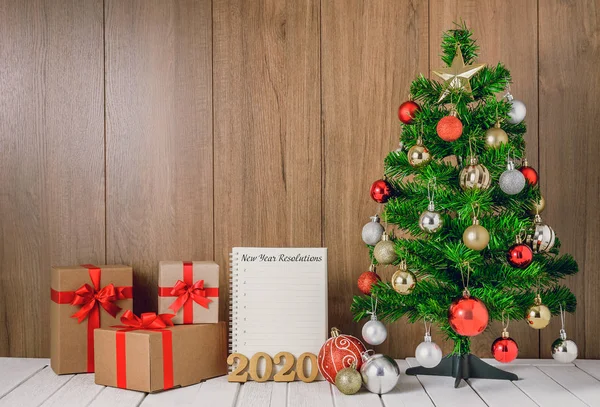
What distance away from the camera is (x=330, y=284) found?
5.92 feet

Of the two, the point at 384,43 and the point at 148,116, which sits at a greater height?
the point at 384,43

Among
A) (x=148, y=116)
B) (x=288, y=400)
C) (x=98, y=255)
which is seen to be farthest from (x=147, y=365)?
(x=148, y=116)

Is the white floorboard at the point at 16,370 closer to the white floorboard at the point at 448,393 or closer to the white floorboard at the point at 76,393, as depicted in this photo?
the white floorboard at the point at 76,393

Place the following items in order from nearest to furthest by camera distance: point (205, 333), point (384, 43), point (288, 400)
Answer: point (288, 400) < point (205, 333) < point (384, 43)

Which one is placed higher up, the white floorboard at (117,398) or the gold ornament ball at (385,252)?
the gold ornament ball at (385,252)

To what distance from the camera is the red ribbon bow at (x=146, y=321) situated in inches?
60.2

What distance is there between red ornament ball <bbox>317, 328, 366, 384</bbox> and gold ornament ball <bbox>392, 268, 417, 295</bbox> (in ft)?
0.60

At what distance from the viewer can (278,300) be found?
1585 millimetres

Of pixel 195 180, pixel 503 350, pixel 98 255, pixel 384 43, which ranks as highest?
pixel 384 43

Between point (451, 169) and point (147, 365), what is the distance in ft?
2.81

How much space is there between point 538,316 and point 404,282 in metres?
0.32

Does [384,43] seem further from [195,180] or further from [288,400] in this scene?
[288,400]

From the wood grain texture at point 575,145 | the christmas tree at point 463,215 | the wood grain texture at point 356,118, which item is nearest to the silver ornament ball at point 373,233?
the christmas tree at point 463,215

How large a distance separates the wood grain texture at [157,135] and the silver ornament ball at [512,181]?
2.77ft
